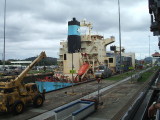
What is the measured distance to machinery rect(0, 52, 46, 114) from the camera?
11391mm

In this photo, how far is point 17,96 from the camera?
12.1m

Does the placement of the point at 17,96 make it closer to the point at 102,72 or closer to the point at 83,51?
the point at 102,72

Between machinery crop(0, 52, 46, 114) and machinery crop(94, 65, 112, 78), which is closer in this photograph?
machinery crop(0, 52, 46, 114)

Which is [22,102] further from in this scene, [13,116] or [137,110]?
[137,110]

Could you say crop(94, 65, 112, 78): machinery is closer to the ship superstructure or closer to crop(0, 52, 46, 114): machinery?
the ship superstructure

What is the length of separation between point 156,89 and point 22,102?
33.9 ft

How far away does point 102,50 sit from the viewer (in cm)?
3712

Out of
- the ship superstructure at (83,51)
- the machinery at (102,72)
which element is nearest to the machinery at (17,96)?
the ship superstructure at (83,51)

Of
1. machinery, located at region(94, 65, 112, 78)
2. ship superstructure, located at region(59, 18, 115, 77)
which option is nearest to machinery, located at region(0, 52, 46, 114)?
ship superstructure, located at region(59, 18, 115, 77)

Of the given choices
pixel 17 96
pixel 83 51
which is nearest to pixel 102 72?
pixel 83 51

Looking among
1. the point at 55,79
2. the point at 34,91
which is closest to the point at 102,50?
the point at 55,79

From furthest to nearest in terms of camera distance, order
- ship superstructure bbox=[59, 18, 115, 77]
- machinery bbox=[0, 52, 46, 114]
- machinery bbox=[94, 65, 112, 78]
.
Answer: machinery bbox=[94, 65, 112, 78]
ship superstructure bbox=[59, 18, 115, 77]
machinery bbox=[0, 52, 46, 114]

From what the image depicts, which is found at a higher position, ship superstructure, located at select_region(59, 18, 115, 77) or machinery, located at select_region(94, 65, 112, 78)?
ship superstructure, located at select_region(59, 18, 115, 77)

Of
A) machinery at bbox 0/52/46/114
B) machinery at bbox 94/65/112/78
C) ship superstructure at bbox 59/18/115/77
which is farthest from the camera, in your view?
machinery at bbox 94/65/112/78
